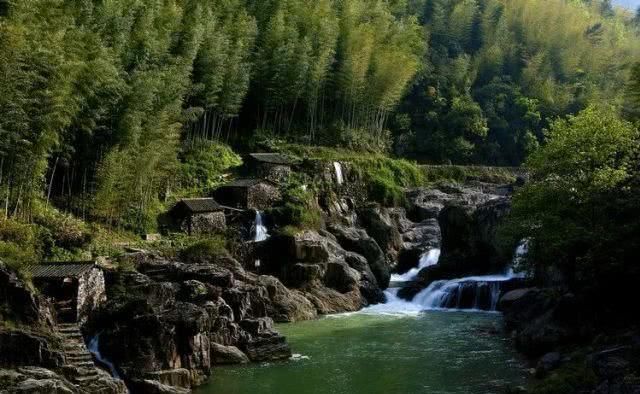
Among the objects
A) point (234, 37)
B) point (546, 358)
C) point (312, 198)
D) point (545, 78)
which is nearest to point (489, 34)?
point (545, 78)

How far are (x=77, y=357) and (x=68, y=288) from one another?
3809mm

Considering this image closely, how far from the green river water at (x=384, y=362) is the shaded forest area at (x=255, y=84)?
42.8 feet

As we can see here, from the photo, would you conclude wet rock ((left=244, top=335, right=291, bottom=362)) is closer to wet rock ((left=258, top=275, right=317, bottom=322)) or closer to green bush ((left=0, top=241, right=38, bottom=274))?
wet rock ((left=258, top=275, right=317, bottom=322))

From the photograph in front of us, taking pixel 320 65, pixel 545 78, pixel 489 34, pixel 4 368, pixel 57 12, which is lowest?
pixel 4 368

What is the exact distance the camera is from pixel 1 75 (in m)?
25.1

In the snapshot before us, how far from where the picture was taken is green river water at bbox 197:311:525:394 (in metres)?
21.0

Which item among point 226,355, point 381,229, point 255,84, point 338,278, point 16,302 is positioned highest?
→ point 255,84

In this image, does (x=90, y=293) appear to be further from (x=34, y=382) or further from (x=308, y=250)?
(x=308, y=250)

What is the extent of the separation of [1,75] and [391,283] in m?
27.2

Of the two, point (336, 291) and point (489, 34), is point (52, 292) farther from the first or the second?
point (489, 34)

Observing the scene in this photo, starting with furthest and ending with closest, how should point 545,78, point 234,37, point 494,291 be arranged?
point 545,78
point 234,37
point 494,291

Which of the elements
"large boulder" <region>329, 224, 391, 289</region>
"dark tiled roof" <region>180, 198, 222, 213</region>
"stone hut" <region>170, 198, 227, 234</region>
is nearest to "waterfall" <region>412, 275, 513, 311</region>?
"large boulder" <region>329, 224, 391, 289</region>

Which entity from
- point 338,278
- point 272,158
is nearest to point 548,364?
point 338,278

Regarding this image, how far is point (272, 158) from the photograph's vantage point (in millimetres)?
47125
